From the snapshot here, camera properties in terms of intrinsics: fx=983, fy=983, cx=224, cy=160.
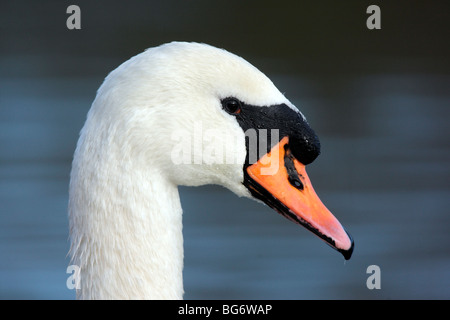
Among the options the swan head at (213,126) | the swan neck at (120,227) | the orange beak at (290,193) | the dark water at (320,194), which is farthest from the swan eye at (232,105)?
the dark water at (320,194)

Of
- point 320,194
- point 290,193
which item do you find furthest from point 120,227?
point 320,194

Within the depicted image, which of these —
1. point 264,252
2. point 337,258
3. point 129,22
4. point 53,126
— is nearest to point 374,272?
point 337,258

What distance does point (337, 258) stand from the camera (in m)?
7.86

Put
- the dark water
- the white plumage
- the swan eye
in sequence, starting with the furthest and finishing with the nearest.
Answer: the dark water < the swan eye < the white plumage

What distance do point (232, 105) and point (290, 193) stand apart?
37 centimetres

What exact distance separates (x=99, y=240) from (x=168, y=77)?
1.84 feet

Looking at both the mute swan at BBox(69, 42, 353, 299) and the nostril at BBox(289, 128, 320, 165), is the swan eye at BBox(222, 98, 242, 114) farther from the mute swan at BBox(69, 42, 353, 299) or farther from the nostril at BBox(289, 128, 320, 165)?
the nostril at BBox(289, 128, 320, 165)

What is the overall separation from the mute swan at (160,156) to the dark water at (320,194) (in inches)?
157

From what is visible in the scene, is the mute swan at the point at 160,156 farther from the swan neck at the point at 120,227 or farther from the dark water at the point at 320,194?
the dark water at the point at 320,194

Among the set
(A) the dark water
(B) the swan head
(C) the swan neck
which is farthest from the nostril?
(A) the dark water

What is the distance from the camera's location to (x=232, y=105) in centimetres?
321

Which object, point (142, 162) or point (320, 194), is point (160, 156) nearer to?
point (142, 162)

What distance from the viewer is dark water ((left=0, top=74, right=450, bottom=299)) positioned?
25.0 feet
